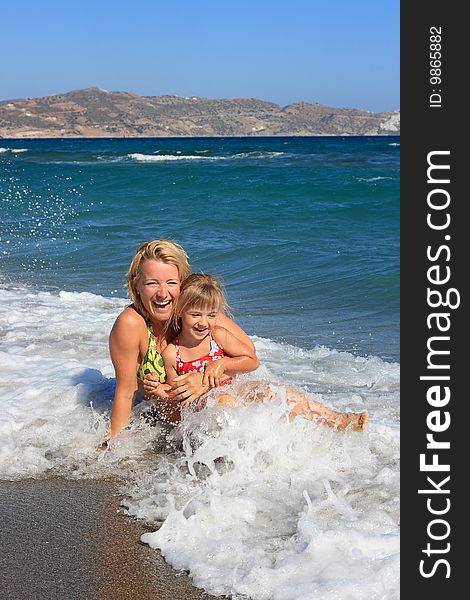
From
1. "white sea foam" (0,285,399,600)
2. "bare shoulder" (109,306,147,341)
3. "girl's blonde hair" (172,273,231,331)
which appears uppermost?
"girl's blonde hair" (172,273,231,331)

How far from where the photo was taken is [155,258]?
4750 millimetres

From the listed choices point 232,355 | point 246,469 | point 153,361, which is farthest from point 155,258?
point 246,469

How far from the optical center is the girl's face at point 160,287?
4.74m

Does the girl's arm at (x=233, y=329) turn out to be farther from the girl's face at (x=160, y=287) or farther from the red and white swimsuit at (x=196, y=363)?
the girl's face at (x=160, y=287)

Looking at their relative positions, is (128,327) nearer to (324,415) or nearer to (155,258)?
(155,258)

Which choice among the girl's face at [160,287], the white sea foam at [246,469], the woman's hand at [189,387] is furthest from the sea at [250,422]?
the girl's face at [160,287]

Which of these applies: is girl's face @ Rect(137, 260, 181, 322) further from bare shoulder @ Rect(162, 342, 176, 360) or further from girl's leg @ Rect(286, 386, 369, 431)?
girl's leg @ Rect(286, 386, 369, 431)

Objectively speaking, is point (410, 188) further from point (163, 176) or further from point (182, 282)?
point (163, 176)

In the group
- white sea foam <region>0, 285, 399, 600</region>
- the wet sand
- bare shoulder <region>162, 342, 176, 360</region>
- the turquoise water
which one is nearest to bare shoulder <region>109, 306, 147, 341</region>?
bare shoulder <region>162, 342, 176, 360</region>

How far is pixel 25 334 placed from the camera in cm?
738

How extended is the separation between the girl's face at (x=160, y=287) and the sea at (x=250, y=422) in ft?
2.01

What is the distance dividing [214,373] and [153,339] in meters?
0.42

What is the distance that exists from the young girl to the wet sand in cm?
80

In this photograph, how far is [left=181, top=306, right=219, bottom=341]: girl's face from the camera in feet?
15.4
